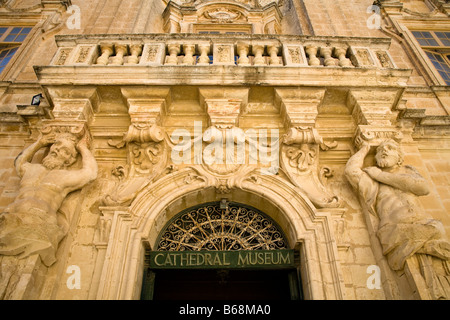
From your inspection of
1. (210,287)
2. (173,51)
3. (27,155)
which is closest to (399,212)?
(210,287)

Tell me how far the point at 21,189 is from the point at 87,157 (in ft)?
2.96

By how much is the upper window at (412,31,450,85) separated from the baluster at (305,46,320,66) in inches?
160

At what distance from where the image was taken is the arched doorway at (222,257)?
14.4 feet

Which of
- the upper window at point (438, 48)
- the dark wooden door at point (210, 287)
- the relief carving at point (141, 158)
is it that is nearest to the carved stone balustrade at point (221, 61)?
the relief carving at point (141, 158)

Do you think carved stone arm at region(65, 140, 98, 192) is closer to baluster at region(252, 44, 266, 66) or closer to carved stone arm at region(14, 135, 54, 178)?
carved stone arm at region(14, 135, 54, 178)

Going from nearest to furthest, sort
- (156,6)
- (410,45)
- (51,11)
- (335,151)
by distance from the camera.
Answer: (335,151)
(410,45)
(51,11)
(156,6)

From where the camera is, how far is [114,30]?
30.1 feet

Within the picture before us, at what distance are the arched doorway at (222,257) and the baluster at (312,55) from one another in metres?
2.56

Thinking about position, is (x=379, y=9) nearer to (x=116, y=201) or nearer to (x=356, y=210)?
(x=356, y=210)

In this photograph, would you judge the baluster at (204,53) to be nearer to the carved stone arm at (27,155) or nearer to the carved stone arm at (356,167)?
the carved stone arm at (27,155)

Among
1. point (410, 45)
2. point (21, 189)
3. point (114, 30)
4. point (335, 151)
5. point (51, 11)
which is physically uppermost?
point (51, 11)

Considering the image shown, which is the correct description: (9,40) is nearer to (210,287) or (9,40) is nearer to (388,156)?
(210,287)

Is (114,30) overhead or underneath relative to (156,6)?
underneath

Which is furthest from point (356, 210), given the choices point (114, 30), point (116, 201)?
A: point (114, 30)
